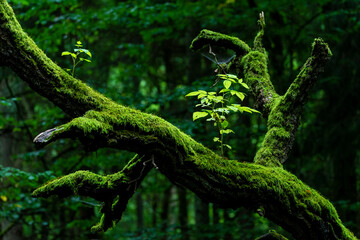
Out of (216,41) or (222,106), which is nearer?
(222,106)

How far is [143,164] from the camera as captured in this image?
88.5 inches

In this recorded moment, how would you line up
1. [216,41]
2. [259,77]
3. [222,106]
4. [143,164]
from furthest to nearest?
[216,41]
[259,77]
[222,106]
[143,164]

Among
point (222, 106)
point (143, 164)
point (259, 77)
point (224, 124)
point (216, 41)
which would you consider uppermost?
point (216, 41)

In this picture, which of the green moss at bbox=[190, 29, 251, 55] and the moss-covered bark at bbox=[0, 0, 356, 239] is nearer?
the moss-covered bark at bbox=[0, 0, 356, 239]

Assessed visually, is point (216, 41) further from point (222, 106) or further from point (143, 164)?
point (143, 164)

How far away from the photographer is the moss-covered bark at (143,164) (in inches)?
84.0

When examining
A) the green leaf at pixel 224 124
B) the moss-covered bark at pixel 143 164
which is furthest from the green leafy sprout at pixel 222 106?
the moss-covered bark at pixel 143 164

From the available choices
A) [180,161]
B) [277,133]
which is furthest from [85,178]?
[277,133]

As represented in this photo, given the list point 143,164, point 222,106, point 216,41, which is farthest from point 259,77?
point 143,164

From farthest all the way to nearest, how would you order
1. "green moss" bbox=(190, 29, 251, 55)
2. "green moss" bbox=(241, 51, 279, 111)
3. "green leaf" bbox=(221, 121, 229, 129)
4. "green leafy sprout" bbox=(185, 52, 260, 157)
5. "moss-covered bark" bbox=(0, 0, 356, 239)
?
1. "green moss" bbox=(190, 29, 251, 55)
2. "green moss" bbox=(241, 51, 279, 111)
3. "green leaf" bbox=(221, 121, 229, 129)
4. "green leafy sprout" bbox=(185, 52, 260, 157)
5. "moss-covered bark" bbox=(0, 0, 356, 239)

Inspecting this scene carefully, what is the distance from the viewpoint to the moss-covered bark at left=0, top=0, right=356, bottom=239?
213cm

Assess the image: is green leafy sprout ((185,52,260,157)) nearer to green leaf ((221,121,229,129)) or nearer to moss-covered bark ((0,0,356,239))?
green leaf ((221,121,229,129))

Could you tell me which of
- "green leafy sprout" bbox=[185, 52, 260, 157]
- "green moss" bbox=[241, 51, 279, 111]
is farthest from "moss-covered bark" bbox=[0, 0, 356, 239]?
"green moss" bbox=[241, 51, 279, 111]

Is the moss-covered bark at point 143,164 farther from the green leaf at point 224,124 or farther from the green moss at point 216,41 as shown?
the green moss at point 216,41
